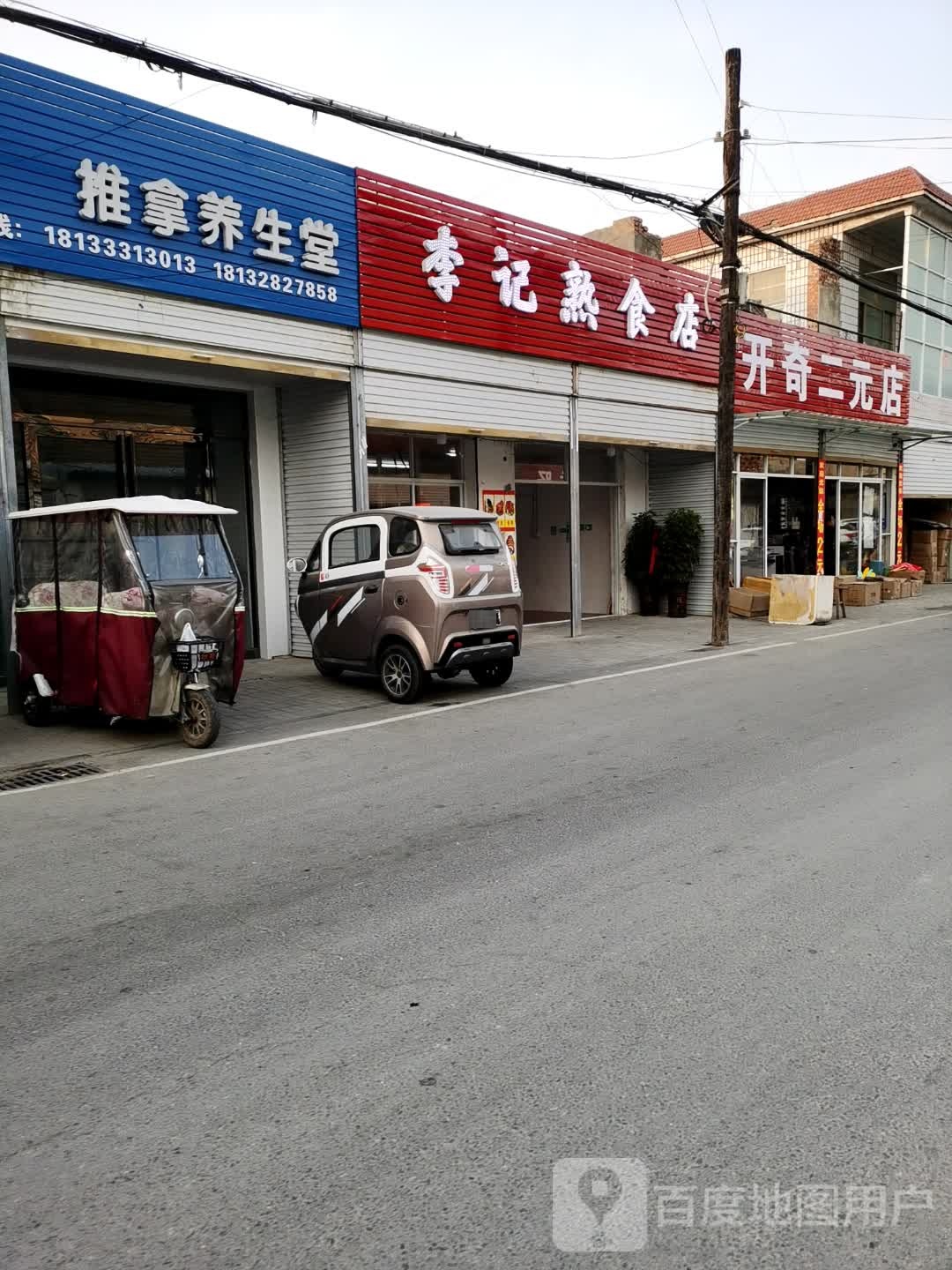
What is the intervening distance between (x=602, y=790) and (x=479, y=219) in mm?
10912

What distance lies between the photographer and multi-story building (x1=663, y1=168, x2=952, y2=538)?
1044 inches

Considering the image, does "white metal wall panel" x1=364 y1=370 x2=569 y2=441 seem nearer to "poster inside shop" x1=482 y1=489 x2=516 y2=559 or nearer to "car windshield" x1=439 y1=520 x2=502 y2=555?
"poster inside shop" x1=482 y1=489 x2=516 y2=559

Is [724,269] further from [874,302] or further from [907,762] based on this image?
[874,302]

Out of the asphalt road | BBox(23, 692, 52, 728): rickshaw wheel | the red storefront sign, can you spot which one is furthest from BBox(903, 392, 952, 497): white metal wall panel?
Result: BBox(23, 692, 52, 728): rickshaw wheel

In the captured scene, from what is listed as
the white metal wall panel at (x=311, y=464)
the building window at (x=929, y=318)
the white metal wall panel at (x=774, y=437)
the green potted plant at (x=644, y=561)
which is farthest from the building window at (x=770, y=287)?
the white metal wall panel at (x=311, y=464)

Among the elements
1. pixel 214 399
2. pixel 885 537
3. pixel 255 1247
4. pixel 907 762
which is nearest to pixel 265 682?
pixel 214 399

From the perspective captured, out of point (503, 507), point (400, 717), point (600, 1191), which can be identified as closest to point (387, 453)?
point (503, 507)

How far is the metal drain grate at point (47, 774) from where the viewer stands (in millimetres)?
7668

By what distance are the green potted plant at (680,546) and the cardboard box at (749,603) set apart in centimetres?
98

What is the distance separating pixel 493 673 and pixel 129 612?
171 inches

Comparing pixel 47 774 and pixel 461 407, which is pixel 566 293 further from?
pixel 47 774

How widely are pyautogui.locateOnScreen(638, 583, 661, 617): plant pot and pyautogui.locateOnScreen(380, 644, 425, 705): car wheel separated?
33.6ft

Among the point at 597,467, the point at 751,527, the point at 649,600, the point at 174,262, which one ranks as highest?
the point at 174,262

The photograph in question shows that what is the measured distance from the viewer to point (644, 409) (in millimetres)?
18266
